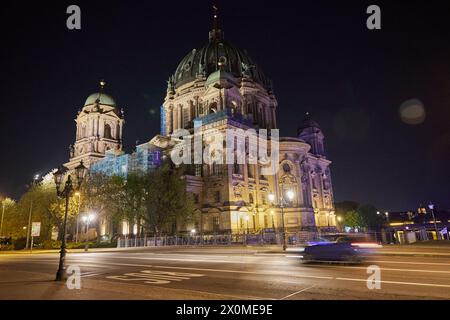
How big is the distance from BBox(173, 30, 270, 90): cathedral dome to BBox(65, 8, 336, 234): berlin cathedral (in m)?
0.25

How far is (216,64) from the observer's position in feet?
246

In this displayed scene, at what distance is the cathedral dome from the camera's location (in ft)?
247

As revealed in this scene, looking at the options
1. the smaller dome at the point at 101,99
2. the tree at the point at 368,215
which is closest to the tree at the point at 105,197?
the smaller dome at the point at 101,99

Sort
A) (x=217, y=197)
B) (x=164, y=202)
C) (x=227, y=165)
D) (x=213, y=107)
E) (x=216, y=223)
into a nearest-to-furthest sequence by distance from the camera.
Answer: (x=164, y=202) → (x=216, y=223) → (x=227, y=165) → (x=217, y=197) → (x=213, y=107)

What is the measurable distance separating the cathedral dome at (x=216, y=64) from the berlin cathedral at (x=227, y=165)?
0.25 meters

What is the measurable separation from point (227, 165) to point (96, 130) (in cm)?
4136

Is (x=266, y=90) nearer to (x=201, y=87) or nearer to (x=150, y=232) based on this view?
(x=201, y=87)

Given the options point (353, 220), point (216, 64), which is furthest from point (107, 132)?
point (353, 220)

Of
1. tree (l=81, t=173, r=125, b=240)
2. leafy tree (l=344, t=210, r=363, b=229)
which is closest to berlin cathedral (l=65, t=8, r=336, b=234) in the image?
tree (l=81, t=173, r=125, b=240)

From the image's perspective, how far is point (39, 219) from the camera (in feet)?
161

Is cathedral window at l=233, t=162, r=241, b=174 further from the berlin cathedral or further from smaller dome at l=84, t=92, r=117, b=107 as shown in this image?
smaller dome at l=84, t=92, r=117, b=107

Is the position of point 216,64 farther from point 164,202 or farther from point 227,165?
point 164,202
